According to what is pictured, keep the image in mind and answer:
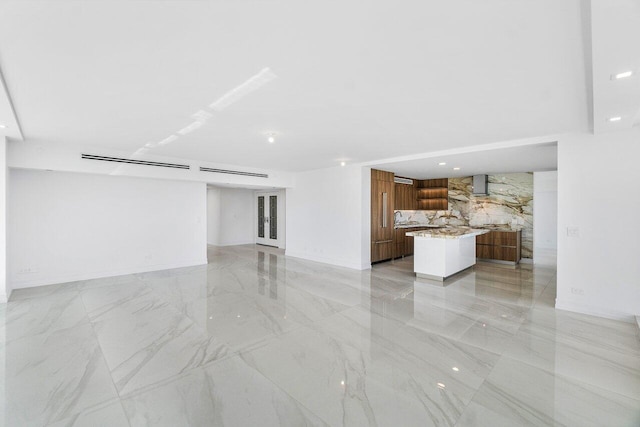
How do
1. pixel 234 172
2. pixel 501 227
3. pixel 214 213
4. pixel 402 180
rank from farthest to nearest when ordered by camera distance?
1. pixel 214 213
2. pixel 402 180
3. pixel 501 227
4. pixel 234 172

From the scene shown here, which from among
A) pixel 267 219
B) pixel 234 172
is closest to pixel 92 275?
pixel 234 172

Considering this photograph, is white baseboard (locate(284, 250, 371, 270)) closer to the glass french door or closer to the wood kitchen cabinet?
the glass french door

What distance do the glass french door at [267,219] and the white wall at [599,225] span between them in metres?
8.33

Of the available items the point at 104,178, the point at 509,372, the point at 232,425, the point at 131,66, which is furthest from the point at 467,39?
the point at 104,178

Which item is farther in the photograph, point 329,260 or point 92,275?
point 329,260

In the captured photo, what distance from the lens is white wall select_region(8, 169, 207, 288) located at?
5.11 meters

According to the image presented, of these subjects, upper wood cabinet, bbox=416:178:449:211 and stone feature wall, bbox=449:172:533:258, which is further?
upper wood cabinet, bbox=416:178:449:211

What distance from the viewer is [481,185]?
809 cm

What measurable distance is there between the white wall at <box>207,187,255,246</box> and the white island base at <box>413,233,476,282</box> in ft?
24.5

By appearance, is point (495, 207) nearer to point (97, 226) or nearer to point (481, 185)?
point (481, 185)

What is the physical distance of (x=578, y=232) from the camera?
4000 millimetres

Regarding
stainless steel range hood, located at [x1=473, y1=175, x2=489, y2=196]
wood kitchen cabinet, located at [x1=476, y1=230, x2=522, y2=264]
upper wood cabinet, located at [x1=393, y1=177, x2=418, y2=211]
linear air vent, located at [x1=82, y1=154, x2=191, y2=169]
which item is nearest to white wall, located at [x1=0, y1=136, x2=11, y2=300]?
linear air vent, located at [x1=82, y1=154, x2=191, y2=169]

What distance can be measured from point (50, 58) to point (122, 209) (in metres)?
4.74

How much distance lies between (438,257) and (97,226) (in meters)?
7.16
